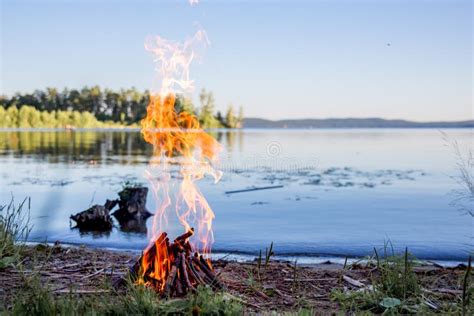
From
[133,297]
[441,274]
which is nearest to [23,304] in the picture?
[133,297]

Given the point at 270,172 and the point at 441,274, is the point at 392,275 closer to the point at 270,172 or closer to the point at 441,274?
the point at 441,274

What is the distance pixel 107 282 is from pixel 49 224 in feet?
21.1

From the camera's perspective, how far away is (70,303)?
3.97 meters

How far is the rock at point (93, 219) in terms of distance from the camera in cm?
1062

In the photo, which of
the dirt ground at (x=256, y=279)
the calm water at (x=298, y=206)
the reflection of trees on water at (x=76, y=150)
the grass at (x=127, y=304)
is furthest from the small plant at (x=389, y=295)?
the reflection of trees on water at (x=76, y=150)

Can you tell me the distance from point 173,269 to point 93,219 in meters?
6.16

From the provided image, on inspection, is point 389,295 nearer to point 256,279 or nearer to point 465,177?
point 256,279

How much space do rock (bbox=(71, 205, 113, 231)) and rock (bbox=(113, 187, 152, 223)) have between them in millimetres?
885

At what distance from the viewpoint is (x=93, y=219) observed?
34.9 feet

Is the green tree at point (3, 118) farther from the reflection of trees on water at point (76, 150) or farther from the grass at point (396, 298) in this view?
the grass at point (396, 298)

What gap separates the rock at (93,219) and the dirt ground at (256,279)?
4.03 meters

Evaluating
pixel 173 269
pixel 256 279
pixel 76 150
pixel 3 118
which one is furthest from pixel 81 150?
pixel 3 118

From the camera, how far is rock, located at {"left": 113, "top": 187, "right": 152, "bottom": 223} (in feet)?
38.7

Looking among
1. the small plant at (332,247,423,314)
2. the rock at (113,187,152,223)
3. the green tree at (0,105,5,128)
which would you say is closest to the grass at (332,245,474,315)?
the small plant at (332,247,423,314)
